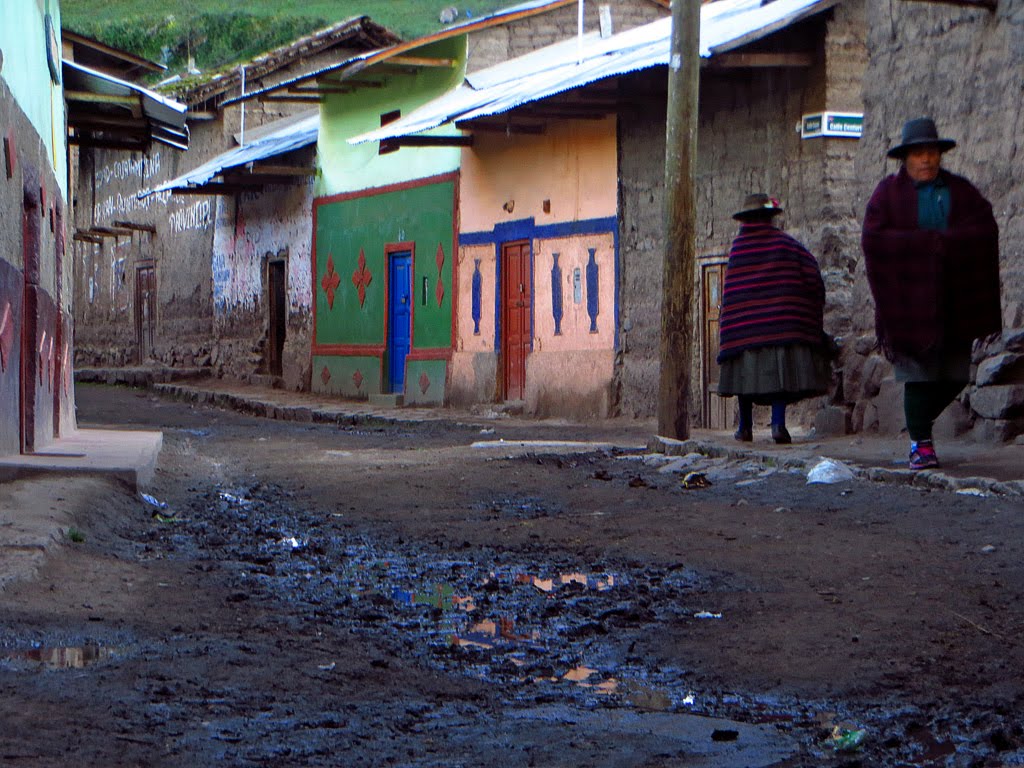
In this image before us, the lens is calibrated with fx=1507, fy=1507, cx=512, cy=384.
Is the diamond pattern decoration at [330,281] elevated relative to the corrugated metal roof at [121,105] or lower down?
lower down

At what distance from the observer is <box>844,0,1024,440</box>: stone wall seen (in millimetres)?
9289

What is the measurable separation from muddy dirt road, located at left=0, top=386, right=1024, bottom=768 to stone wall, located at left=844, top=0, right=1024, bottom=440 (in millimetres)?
1964

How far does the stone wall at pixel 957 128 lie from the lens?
9.29 metres

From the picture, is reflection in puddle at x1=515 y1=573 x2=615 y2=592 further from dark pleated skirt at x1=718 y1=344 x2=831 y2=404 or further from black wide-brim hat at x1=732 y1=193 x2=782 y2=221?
black wide-brim hat at x1=732 y1=193 x2=782 y2=221

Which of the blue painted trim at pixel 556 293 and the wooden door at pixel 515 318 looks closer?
the blue painted trim at pixel 556 293

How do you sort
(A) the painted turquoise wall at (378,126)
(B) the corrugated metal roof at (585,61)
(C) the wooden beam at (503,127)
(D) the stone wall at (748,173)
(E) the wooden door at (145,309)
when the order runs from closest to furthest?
1. (B) the corrugated metal roof at (585,61)
2. (D) the stone wall at (748,173)
3. (C) the wooden beam at (503,127)
4. (A) the painted turquoise wall at (378,126)
5. (E) the wooden door at (145,309)

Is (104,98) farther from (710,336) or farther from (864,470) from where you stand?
(864,470)

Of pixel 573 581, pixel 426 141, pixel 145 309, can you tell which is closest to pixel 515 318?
pixel 426 141

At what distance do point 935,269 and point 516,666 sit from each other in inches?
189

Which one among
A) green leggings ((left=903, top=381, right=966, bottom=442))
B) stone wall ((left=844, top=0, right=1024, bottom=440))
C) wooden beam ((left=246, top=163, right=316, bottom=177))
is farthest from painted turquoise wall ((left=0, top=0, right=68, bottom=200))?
wooden beam ((left=246, top=163, right=316, bottom=177))

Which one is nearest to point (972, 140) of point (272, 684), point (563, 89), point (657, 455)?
point (657, 455)

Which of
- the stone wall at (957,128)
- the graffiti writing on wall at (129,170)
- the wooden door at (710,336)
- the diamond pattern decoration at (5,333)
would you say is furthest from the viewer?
the graffiti writing on wall at (129,170)

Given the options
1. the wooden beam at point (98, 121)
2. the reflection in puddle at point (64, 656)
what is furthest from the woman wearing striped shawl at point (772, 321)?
the reflection in puddle at point (64, 656)

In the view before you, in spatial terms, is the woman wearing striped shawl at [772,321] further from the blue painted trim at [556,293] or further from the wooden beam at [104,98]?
the blue painted trim at [556,293]
